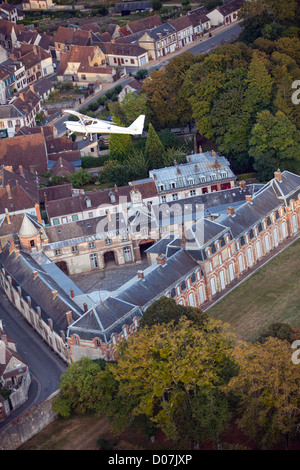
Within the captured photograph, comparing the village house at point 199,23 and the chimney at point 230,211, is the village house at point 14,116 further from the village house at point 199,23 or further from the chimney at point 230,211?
the chimney at point 230,211

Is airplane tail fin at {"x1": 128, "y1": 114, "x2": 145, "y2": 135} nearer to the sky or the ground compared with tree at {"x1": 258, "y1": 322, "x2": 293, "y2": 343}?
nearer to the sky

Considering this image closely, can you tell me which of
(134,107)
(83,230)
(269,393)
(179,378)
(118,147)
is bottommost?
(269,393)

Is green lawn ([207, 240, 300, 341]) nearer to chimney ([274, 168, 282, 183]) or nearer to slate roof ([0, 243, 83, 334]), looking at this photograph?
chimney ([274, 168, 282, 183])

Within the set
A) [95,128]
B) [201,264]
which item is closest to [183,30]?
[95,128]

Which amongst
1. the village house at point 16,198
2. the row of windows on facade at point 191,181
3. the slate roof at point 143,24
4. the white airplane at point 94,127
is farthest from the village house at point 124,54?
the village house at point 16,198

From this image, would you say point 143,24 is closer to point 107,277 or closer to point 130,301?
point 107,277

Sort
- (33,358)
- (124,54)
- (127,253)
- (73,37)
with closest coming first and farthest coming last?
(33,358), (127,253), (124,54), (73,37)

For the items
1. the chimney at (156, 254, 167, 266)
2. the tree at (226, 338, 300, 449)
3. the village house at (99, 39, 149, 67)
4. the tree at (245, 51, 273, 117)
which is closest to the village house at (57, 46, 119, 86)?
the village house at (99, 39, 149, 67)
